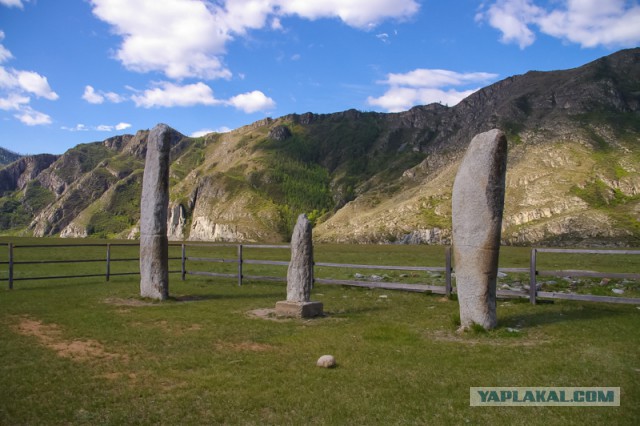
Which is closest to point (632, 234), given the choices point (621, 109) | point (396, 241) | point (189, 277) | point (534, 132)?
point (396, 241)

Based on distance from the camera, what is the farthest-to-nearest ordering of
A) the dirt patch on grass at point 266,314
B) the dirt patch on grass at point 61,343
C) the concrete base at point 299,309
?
the concrete base at point 299,309, the dirt patch on grass at point 266,314, the dirt patch on grass at point 61,343

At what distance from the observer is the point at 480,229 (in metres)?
10.6

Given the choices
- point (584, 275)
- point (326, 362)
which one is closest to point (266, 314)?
point (326, 362)

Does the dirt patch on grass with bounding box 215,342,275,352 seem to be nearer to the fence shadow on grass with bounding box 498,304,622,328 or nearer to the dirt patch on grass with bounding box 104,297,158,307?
the fence shadow on grass with bounding box 498,304,622,328

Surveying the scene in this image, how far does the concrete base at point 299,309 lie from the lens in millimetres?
12562

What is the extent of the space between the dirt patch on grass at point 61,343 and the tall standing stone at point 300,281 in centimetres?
488

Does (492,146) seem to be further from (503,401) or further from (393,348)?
(503,401)

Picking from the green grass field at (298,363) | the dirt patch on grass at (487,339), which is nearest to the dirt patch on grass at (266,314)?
the green grass field at (298,363)

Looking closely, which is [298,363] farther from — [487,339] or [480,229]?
[480,229]

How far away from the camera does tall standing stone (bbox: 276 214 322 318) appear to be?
12.7 m

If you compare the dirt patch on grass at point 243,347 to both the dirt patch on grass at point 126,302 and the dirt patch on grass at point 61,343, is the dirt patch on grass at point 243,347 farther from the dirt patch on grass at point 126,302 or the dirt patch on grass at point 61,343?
the dirt patch on grass at point 126,302

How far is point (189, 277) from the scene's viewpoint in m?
23.8

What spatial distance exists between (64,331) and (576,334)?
1129 centimetres

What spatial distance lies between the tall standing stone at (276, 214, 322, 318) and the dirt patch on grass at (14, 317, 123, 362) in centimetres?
488
